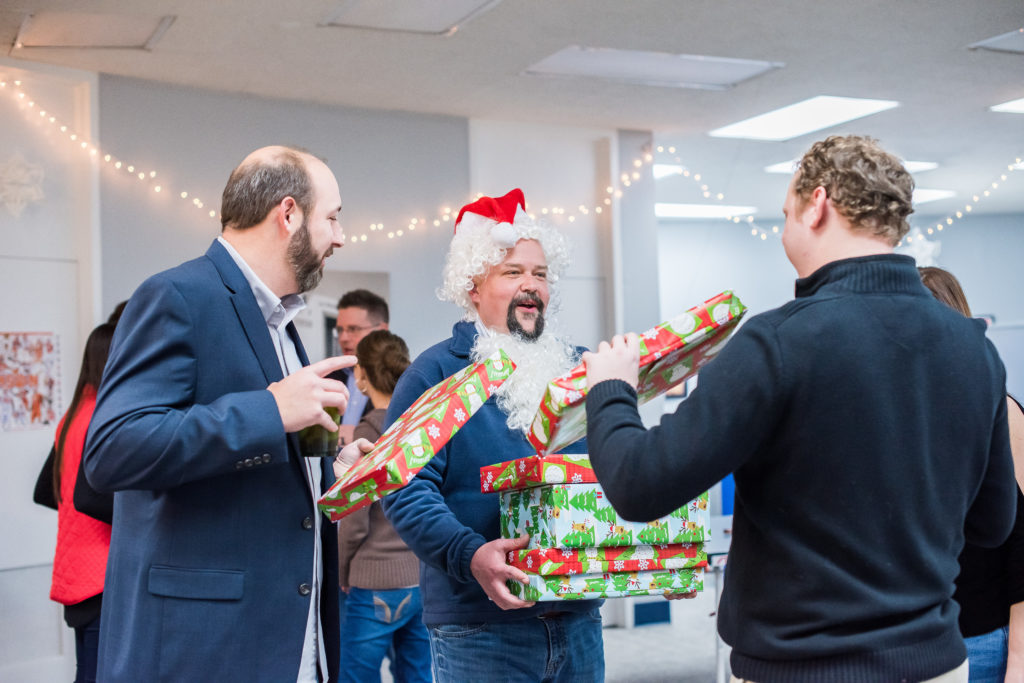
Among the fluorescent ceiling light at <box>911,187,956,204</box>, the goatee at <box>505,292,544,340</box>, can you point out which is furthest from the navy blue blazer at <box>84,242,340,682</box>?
the fluorescent ceiling light at <box>911,187,956,204</box>

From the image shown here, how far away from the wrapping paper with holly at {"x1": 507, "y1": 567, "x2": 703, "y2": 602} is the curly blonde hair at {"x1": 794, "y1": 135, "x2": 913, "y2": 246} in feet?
2.36

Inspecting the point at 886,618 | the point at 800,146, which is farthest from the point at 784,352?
the point at 800,146

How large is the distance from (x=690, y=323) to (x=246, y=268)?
32.0 inches

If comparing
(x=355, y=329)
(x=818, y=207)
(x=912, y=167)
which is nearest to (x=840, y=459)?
(x=818, y=207)

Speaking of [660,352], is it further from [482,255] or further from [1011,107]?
[1011,107]

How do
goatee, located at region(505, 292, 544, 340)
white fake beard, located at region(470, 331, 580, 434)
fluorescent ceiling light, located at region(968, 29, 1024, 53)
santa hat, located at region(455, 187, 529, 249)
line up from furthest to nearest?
fluorescent ceiling light, located at region(968, 29, 1024, 53), santa hat, located at region(455, 187, 529, 249), goatee, located at region(505, 292, 544, 340), white fake beard, located at region(470, 331, 580, 434)

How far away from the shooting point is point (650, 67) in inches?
218

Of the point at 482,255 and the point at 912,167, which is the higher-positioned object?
the point at 912,167

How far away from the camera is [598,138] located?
6.80m

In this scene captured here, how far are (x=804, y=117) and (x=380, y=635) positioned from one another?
4.71m

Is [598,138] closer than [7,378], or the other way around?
[7,378]

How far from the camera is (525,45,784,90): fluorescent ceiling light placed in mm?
5328

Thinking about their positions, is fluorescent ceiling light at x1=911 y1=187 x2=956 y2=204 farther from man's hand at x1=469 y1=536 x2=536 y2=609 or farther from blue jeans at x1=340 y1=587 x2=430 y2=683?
man's hand at x1=469 y1=536 x2=536 y2=609

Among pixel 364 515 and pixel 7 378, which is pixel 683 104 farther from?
pixel 7 378
